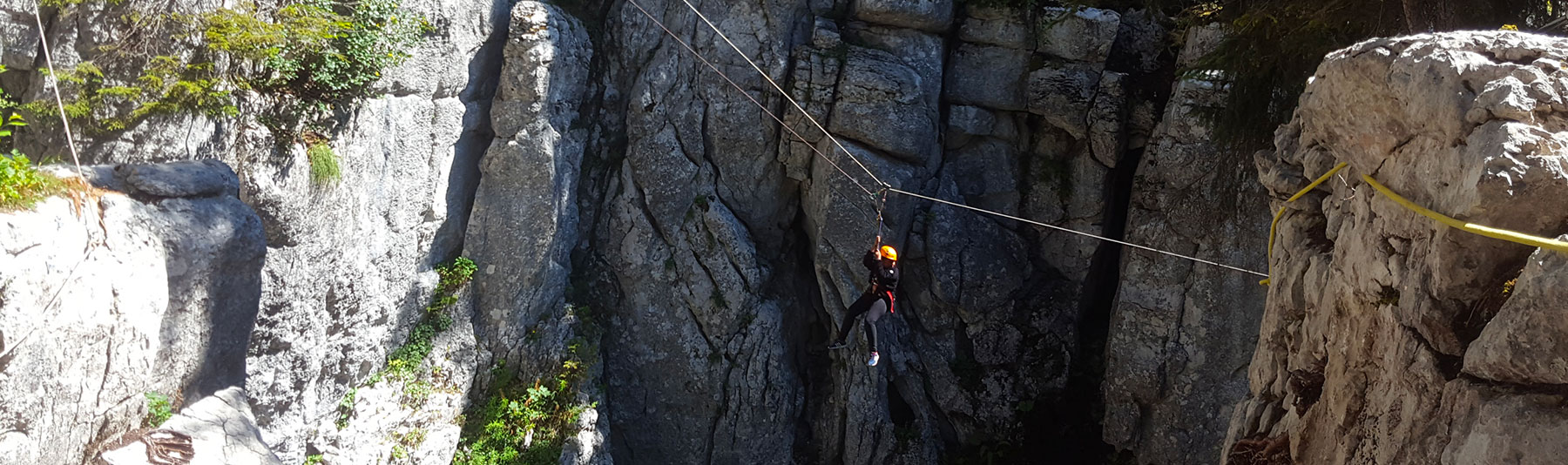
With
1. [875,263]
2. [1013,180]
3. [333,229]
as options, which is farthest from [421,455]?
[1013,180]

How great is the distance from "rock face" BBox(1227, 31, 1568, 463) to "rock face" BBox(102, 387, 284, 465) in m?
7.77

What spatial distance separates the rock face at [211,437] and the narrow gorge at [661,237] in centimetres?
4

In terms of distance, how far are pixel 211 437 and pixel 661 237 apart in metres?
6.71

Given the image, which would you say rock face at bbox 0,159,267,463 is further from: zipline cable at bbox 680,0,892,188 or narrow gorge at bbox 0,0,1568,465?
zipline cable at bbox 680,0,892,188

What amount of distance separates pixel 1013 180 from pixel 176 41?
10812 mm

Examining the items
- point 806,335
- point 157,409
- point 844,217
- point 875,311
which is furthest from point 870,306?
point 157,409

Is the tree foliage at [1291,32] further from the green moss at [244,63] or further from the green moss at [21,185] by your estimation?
the green moss at [21,185]

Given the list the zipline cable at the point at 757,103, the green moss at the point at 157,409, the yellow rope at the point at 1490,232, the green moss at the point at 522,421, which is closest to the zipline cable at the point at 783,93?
the zipline cable at the point at 757,103

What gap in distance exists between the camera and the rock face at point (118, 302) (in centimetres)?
558

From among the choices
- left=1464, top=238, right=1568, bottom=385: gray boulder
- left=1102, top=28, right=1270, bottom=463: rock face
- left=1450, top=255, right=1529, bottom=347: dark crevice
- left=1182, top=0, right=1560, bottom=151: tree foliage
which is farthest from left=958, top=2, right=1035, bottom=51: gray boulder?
left=1464, top=238, right=1568, bottom=385: gray boulder

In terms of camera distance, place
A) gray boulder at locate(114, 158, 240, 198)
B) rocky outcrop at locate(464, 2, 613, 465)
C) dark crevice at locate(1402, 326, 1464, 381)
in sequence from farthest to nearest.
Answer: rocky outcrop at locate(464, 2, 613, 465) → gray boulder at locate(114, 158, 240, 198) → dark crevice at locate(1402, 326, 1464, 381)

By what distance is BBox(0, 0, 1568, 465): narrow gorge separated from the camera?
20.5 feet

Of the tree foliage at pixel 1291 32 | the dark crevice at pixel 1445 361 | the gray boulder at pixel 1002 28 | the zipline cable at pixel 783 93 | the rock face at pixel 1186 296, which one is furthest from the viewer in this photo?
the gray boulder at pixel 1002 28

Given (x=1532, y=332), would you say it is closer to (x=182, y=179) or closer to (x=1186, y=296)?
(x=182, y=179)
